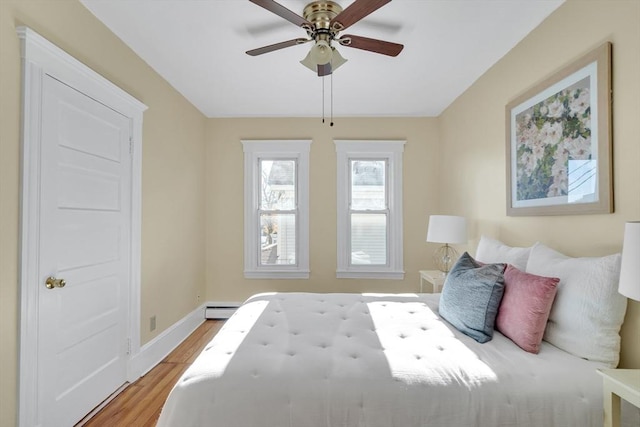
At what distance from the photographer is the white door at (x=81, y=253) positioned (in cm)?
171

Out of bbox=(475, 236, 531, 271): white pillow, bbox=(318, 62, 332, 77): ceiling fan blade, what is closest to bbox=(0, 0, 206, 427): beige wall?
bbox=(318, 62, 332, 77): ceiling fan blade

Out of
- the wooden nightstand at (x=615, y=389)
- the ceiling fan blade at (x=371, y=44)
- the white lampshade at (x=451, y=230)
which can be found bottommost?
the wooden nightstand at (x=615, y=389)

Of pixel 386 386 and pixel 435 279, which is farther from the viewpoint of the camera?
pixel 435 279

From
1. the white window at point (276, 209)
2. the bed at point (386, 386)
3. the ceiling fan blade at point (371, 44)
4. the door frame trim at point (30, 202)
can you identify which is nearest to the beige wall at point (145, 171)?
the door frame trim at point (30, 202)

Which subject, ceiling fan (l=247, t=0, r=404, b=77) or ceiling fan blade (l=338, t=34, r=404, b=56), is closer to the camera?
ceiling fan (l=247, t=0, r=404, b=77)

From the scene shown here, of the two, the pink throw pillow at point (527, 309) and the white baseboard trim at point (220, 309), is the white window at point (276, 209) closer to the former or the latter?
the white baseboard trim at point (220, 309)

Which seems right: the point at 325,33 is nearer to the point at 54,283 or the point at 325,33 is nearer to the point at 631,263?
the point at 631,263

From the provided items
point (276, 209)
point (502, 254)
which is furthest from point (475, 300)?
point (276, 209)

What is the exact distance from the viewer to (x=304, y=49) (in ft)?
8.07

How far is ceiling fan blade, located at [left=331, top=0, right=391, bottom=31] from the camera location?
159 centimetres

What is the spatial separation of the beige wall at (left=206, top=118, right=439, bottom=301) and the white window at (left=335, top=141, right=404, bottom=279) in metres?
0.10

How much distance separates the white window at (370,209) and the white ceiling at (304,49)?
63 cm

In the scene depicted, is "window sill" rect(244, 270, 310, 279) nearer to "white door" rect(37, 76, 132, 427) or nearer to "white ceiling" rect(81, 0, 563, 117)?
"white door" rect(37, 76, 132, 427)

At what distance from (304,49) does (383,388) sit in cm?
238
